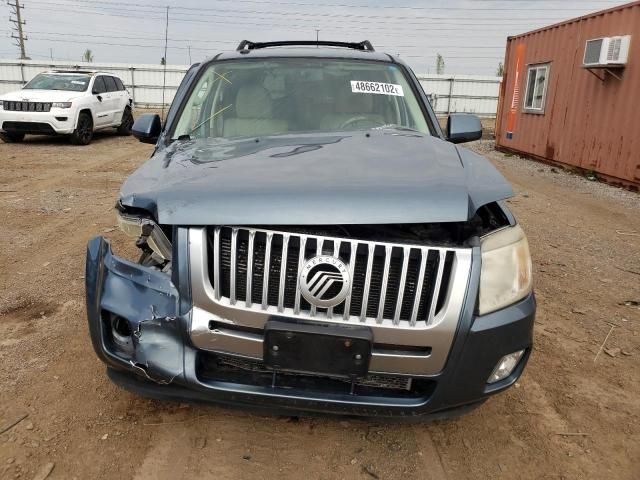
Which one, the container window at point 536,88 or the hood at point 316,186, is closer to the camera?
the hood at point 316,186

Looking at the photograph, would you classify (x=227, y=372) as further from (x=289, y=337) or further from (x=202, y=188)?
(x=202, y=188)

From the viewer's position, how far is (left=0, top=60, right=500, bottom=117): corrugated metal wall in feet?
85.2

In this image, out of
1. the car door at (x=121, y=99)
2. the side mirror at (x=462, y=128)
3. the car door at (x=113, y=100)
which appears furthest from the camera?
the car door at (x=121, y=99)

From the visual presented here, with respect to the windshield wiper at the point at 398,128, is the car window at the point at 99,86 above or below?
above

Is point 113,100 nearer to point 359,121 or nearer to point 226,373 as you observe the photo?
point 359,121

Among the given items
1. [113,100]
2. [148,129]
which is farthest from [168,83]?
[148,129]

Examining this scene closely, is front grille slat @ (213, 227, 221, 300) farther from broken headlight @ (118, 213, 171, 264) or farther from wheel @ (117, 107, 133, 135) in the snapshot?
wheel @ (117, 107, 133, 135)

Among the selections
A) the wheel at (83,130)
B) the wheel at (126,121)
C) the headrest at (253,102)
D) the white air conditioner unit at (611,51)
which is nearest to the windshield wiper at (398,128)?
the headrest at (253,102)

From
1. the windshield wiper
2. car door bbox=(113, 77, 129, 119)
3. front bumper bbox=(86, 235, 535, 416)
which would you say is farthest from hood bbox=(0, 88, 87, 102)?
front bumper bbox=(86, 235, 535, 416)

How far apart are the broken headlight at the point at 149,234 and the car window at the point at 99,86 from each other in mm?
11913

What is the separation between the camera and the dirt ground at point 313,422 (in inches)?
82.3

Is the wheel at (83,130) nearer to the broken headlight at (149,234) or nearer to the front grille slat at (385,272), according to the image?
Answer: the broken headlight at (149,234)

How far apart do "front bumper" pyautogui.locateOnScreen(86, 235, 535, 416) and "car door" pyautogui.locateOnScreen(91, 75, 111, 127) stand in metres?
11.9

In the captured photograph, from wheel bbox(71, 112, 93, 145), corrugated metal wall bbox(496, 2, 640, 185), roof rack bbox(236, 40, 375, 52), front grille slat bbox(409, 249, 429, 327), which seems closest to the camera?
front grille slat bbox(409, 249, 429, 327)
